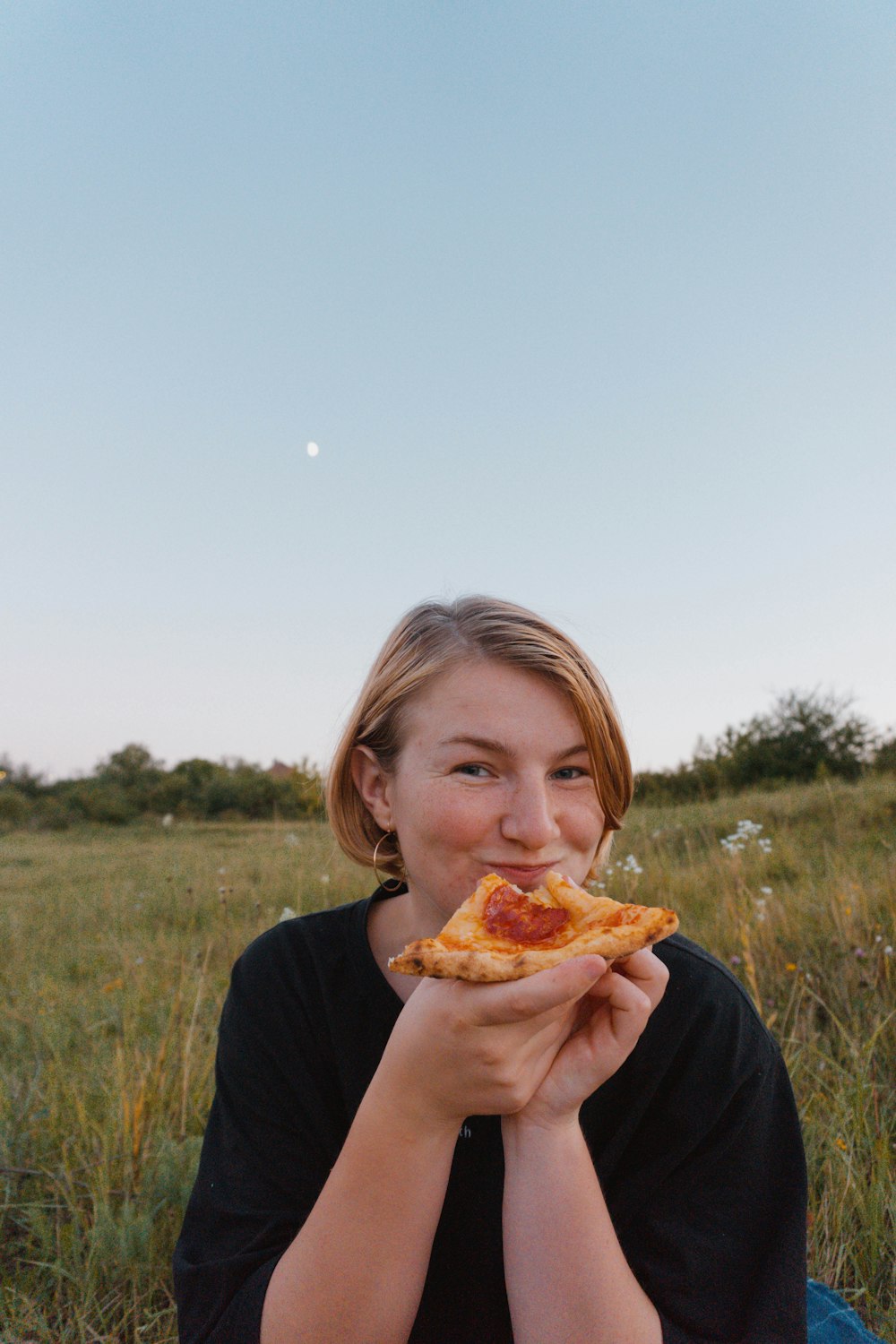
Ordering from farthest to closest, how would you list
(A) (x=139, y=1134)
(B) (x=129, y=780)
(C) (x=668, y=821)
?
(B) (x=129, y=780) → (C) (x=668, y=821) → (A) (x=139, y=1134)

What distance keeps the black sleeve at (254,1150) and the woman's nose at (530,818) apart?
0.74 m

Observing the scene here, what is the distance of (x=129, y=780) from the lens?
30953 millimetres

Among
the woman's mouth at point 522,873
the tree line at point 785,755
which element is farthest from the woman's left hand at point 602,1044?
the tree line at point 785,755

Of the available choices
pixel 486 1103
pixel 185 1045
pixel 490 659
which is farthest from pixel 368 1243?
pixel 185 1045

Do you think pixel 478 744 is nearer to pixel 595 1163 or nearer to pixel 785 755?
pixel 595 1163

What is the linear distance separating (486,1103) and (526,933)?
30cm

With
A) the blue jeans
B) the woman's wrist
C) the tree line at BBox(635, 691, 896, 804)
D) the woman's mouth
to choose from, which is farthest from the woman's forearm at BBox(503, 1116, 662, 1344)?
the tree line at BBox(635, 691, 896, 804)

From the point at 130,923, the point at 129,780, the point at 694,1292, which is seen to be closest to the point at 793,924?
the point at 694,1292

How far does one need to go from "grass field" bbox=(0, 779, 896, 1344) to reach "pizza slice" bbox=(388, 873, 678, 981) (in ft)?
5.08

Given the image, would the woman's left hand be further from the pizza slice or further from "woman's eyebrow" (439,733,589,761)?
"woman's eyebrow" (439,733,589,761)

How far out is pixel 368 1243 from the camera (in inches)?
58.2

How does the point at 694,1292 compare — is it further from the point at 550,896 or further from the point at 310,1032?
the point at 310,1032

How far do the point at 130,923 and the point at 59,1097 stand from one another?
4.13m

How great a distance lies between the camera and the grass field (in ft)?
8.00
